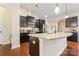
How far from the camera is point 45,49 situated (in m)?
2.88

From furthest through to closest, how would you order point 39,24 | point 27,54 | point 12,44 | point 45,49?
point 12,44 < point 27,54 < point 39,24 < point 45,49

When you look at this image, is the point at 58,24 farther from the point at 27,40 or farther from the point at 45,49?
the point at 27,40

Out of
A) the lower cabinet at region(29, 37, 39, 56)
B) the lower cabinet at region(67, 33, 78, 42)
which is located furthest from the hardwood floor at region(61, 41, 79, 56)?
the lower cabinet at region(29, 37, 39, 56)

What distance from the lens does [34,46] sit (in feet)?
10.6

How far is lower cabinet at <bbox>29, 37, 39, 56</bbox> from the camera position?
120 inches

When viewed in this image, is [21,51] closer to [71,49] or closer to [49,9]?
[49,9]

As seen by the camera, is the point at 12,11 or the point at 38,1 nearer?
the point at 38,1

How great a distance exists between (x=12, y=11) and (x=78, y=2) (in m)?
2.22

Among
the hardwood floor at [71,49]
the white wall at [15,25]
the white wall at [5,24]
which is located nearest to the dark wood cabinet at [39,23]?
the white wall at [15,25]

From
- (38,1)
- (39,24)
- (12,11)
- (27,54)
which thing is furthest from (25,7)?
(27,54)

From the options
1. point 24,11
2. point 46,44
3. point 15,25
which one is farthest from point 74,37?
point 15,25

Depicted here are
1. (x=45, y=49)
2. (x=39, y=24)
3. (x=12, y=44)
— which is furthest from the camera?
(x=12, y=44)

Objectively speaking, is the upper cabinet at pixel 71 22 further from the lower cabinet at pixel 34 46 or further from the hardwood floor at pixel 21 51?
the hardwood floor at pixel 21 51

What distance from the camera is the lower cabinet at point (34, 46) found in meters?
3.06
